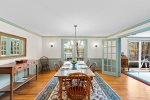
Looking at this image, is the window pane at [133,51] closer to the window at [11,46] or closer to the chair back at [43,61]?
the chair back at [43,61]

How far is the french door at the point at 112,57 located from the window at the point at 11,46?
4235 millimetres

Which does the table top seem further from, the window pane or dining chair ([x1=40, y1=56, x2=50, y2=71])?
the window pane

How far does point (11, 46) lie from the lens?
4637mm

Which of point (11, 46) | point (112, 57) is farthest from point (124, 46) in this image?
point (11, 46)

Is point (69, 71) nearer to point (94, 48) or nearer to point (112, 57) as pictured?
point (112, 57)

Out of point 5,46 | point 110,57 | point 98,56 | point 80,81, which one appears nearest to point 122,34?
point 110,57

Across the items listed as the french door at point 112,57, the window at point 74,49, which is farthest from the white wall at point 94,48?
the french door at point 112,57

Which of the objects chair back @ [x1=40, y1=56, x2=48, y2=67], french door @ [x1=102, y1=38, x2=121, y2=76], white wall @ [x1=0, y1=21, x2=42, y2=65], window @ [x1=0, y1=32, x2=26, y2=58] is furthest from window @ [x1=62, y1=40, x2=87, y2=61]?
window @ [x1=0, y1=32, x2=26, y2=58]

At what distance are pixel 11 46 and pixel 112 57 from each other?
15.7 ft

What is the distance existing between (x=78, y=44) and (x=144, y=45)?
4.45 meters

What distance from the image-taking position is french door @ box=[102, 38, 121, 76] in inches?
265

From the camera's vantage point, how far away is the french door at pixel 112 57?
6734mm

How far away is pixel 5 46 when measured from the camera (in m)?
4.25

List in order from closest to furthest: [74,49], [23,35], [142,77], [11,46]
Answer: [11,46] → [23,35] → [142,77] → [74,49]
